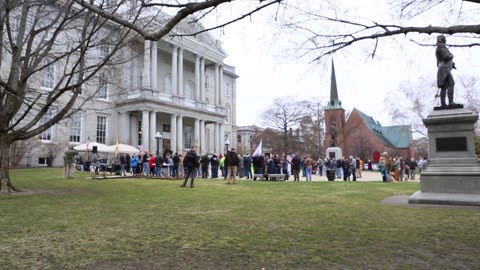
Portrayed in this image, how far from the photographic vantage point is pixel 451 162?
37.8 feet

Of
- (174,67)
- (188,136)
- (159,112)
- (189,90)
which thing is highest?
(174,67)

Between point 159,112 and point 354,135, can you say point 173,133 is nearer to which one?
point 159,112

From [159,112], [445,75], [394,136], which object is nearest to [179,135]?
[159,112]

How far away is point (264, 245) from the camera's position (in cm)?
588

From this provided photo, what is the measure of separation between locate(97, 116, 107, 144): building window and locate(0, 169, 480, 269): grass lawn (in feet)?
120

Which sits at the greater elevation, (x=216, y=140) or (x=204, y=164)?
(x=216, y=140)

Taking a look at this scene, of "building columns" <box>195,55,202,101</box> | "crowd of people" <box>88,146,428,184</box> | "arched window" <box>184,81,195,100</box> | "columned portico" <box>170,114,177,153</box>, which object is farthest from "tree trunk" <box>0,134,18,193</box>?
"arched window" <box>184,81,195,100</box>

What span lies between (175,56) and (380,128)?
7076cm

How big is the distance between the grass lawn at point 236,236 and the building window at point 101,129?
120 feet

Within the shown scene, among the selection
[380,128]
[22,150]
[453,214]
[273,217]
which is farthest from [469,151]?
[380,128]

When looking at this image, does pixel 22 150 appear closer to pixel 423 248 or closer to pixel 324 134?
pixel 423 248

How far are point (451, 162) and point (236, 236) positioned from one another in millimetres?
8282

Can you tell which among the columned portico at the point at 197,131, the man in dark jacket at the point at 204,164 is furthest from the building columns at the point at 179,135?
the man in dark jacket at the point at 204,164

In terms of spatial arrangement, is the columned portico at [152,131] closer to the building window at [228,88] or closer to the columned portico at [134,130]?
the columned portico at [134,130]
